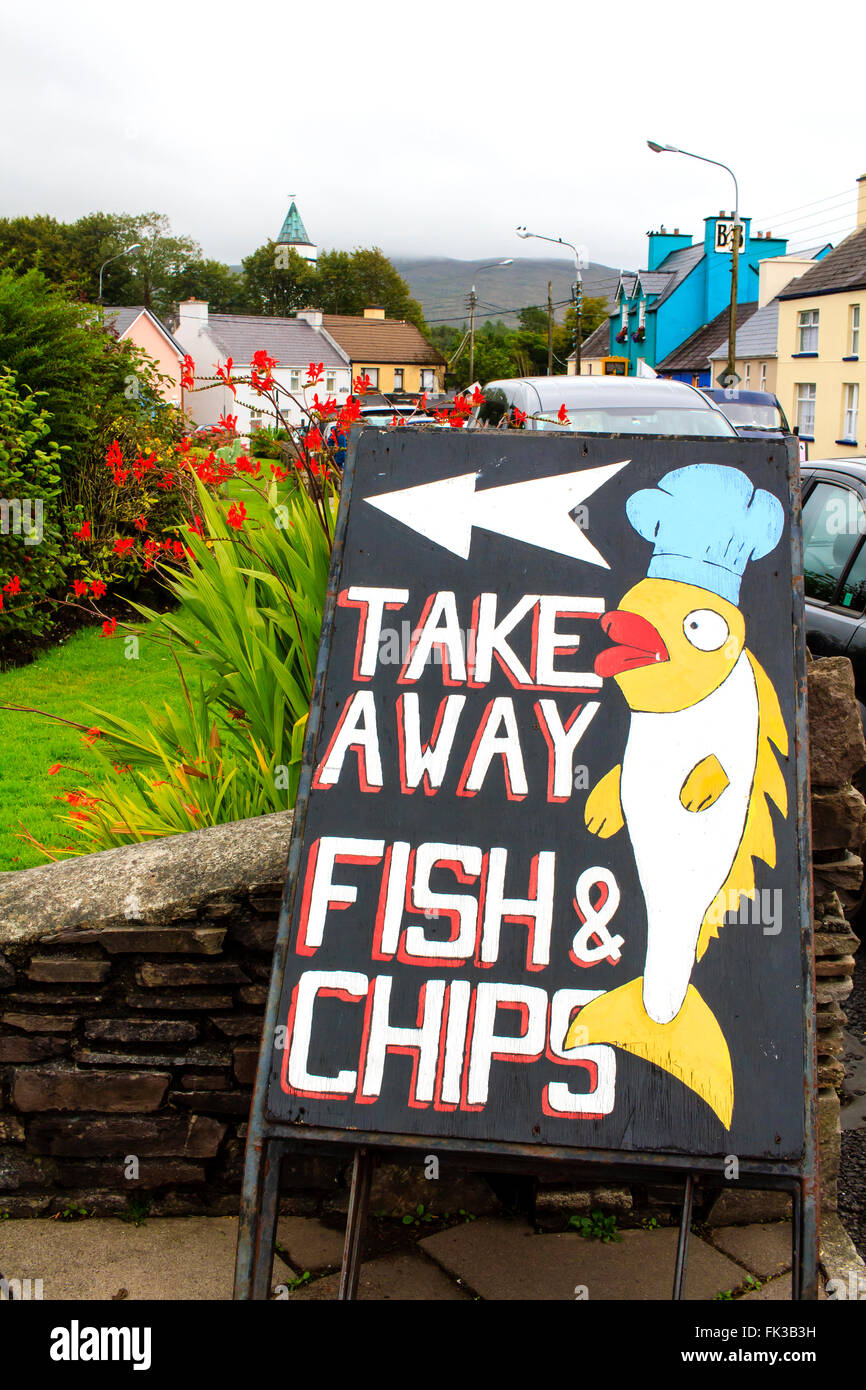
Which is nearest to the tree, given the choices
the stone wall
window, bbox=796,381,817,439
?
window, bbox=796,381,817,439

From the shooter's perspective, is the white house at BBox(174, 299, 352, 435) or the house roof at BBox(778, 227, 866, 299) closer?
the house roof at BBox(778, 227, 866, 299)

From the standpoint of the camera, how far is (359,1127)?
2.19 m

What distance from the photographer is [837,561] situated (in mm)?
5824

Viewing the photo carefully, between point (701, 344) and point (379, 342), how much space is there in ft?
115

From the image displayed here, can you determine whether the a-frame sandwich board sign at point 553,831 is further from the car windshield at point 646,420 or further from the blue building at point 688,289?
the blue building at point 688,289

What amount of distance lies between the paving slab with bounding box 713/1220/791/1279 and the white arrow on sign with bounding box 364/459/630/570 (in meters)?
1.81

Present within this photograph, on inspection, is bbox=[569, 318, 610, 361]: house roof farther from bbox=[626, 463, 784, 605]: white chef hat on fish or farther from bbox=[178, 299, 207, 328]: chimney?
bbox=[626, 463, 784, 605]: white chef hat on fish

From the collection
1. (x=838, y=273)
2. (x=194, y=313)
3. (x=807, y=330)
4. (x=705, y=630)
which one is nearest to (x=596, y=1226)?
(x=705, y=630)

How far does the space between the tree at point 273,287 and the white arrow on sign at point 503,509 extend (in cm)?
10361

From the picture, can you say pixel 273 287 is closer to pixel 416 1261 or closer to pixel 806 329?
pixel 806 329

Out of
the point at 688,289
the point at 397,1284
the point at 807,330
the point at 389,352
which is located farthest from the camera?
the point at 389,352

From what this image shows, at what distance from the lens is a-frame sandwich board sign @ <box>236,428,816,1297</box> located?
2.19 metres

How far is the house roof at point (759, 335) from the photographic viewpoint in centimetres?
4153

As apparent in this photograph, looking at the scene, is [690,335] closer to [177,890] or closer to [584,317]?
[584,317]
